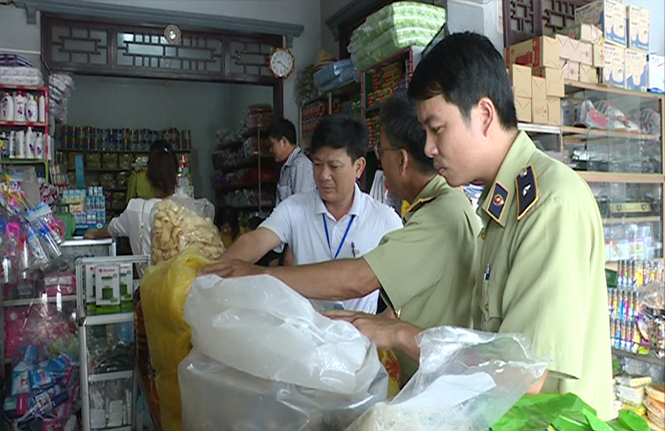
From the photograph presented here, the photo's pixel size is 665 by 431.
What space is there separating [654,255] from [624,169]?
0.76 m

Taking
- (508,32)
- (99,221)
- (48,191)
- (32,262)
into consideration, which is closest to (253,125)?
(99,221)

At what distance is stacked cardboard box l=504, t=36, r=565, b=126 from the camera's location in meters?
3.57

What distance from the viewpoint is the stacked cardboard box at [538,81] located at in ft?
11.7

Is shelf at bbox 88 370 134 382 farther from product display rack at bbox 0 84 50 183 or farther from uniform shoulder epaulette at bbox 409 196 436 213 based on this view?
product display rack at bbox 0 84 50 183

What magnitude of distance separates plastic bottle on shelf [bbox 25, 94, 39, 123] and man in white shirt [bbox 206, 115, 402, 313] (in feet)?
12.4

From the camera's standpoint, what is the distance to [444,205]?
1336 mm

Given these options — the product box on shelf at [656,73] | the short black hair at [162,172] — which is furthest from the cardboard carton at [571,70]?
the short black hair at [162,172]

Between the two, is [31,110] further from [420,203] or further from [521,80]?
[420,203]

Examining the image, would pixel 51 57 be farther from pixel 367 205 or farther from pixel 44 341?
pixel 367 205

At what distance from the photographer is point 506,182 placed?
1042 mm

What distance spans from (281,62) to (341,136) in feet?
12.9

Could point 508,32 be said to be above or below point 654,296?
above

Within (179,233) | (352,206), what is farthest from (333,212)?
(179,233)

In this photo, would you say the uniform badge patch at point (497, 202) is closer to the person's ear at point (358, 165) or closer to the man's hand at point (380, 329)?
the man's hand at point (380, 329)
